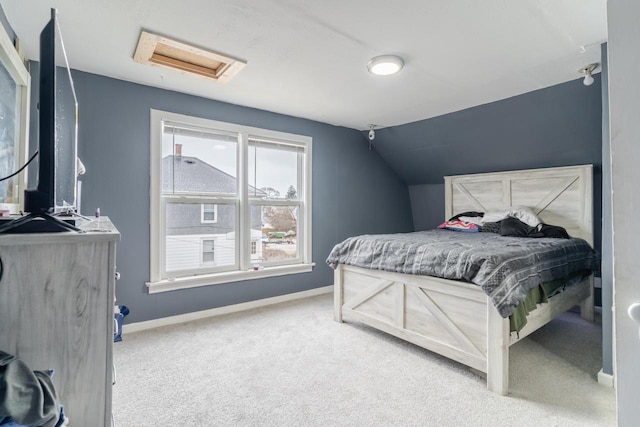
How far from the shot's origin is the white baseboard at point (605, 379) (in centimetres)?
199

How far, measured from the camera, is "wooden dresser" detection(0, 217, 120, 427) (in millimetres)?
854

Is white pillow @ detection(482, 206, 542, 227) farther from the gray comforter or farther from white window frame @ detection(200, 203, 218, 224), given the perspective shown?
white window frame @ detection(200, 203, 218, 224)

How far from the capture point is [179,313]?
308cm

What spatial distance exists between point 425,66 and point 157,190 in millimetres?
2631

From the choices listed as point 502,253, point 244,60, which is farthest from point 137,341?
point 502,253

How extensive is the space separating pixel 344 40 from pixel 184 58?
1.26 meters

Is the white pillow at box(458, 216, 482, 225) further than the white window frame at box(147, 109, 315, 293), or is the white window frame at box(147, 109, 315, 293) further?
the white pillow at box(458, 216, 482, 225)

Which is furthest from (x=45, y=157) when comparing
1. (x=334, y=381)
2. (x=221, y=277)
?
(x=221, y=277)

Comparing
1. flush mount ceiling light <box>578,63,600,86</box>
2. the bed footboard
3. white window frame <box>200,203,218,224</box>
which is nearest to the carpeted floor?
the bed footboard

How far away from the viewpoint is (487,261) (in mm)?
2033

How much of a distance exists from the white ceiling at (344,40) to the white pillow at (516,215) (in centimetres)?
138

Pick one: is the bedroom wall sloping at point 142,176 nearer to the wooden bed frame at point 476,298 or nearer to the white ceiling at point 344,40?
the white ceiling at point 344,40

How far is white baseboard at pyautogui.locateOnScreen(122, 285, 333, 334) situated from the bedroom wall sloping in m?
0.05

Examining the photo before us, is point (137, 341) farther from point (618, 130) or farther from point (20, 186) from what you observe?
point (618, 130)
